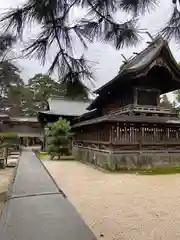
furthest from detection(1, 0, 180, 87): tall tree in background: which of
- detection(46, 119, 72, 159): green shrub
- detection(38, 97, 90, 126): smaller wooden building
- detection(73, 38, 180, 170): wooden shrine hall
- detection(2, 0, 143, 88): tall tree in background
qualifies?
detection(38, 97, 90, 126): smaller wooden building

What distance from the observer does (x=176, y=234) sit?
3.58m

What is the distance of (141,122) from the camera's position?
10.9 metres

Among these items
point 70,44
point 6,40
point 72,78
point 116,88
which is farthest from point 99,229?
point 116,88

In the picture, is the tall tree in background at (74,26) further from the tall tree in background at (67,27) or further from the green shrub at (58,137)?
the green shrub at (58,137)

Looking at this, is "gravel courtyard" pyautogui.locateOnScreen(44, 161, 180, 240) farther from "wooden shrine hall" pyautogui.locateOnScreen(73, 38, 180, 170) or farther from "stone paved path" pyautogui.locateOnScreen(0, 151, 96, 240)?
"wooden shrine hall" pyautogui.locateOnScreen(73, 38, 180, 170)

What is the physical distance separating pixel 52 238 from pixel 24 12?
2177 mm

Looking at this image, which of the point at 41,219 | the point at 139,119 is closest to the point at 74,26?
the point at 41,219

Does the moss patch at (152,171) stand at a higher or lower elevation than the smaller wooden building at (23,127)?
lower

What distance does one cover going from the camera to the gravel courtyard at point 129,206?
3.70m

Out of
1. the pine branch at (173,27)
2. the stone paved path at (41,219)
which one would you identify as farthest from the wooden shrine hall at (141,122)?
the pine branch at (173,27)

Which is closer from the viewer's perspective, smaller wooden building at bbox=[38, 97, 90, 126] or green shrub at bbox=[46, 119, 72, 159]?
green shrub at bbox=[46, 119, 72, 159]

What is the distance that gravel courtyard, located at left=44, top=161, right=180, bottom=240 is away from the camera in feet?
12.1

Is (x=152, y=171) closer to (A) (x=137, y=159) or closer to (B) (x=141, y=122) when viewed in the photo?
(A) (x=137, y=159)

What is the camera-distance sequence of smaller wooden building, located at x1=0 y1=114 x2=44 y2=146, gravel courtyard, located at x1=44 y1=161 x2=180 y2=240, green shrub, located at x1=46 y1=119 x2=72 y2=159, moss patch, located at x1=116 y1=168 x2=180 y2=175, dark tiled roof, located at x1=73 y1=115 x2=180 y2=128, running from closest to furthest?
gravel courtyard, located at x1=44 y1=161 x2=180 y2=240 < moss patch, located at x1=116 y1=168 x2=180 y2=175 < dark tiled roof, located at x1=73 y1=115 x2=180 y2=128 < green shrub, located at x1=46 y1=119 x2=72 y2=159 < smaller wooden building, located at x1=0 y1=114 x2=44 y2=146
